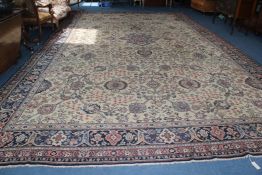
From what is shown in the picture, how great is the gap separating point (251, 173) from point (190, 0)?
7204 mm

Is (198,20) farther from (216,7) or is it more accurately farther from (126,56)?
(126,56)

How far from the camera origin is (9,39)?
3453 millimetres

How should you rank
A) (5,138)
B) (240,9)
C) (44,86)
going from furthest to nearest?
(240,9) < (44,86) < (5,138)

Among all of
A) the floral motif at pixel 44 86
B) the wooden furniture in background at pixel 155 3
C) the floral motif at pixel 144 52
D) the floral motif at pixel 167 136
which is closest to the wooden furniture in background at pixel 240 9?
the floral motif at pixel 144 52

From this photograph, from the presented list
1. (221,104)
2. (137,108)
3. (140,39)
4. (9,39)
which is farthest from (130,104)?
(140,39)

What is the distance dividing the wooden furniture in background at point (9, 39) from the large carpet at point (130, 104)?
237 mm

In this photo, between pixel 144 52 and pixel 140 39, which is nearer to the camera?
pixel 144 52

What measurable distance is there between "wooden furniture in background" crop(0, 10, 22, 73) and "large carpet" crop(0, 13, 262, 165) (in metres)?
0.24

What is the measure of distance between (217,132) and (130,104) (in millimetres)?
936

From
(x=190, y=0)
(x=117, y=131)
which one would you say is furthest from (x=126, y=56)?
(x=190, y=0)

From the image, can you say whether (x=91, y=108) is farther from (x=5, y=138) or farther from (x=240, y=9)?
(x=240, y=9)

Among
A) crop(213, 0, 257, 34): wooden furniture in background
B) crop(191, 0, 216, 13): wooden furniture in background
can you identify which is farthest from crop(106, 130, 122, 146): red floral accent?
crop(191, 0, 216, 13): wooden furniture in background

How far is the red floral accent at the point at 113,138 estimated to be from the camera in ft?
7.39

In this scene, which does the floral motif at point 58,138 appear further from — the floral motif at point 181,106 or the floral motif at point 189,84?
the floral motif at point 189,84
